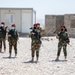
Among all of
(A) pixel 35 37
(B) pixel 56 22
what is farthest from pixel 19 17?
(A) pixel 35 37

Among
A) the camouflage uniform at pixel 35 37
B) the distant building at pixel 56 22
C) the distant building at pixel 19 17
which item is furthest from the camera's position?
the distant building at pixel 56 22

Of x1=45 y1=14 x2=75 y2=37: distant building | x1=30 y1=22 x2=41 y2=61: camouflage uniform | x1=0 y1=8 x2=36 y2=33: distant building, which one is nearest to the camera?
x1=30 y1=22 x2=41 y2=61: camouflage uniform

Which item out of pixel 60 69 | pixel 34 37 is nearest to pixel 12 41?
pixel 34 37

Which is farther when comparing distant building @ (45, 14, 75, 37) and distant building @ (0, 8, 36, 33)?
distant building @ (45, 14, 75, 37)

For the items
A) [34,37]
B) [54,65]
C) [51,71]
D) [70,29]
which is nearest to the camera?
[51,71]

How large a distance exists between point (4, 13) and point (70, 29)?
7.44 m

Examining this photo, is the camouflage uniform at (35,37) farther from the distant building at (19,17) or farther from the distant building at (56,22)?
the distant building at (56,22)

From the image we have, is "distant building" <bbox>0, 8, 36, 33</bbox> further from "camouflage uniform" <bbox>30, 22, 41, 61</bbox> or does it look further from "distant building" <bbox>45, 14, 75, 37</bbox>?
"camouflage uniform" <bbox>30, 22, 41, 61</bbox>

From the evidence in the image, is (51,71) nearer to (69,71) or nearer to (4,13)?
(69,71)

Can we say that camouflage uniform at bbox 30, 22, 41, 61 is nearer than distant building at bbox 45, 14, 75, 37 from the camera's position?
Yes

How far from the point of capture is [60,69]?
1207cm

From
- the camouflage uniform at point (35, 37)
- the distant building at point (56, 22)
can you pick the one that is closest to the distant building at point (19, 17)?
the distant building at point (56, 22)

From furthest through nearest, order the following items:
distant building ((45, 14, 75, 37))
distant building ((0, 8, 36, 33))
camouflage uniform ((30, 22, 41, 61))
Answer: distant building ((45, 14, 75, 37))
distant building ((0, 8, 36, 33))
camouflage uniform ((30, 22, 41, 61))

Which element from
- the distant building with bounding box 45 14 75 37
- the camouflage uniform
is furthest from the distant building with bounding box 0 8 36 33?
the camouflage uniform
